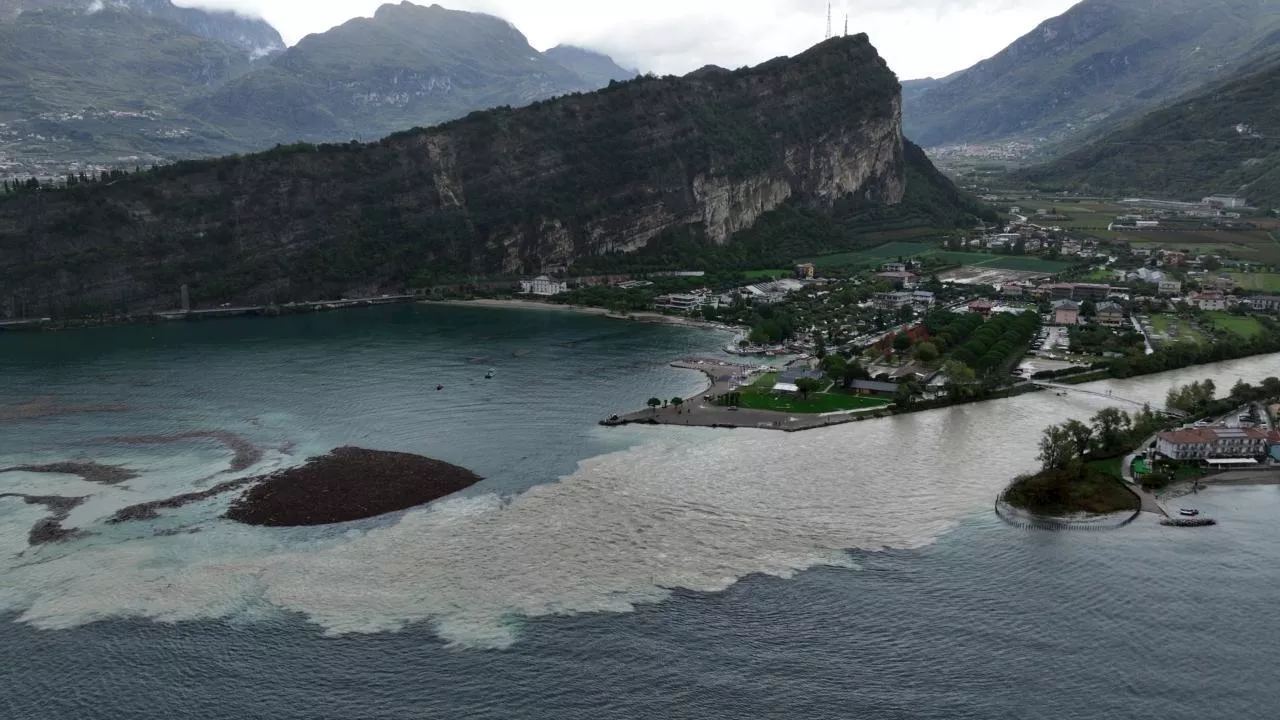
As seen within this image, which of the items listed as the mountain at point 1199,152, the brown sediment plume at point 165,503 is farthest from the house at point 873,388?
the mountain at point 1199,152

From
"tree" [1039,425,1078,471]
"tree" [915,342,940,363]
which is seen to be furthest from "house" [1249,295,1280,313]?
"tree" [1039,425,1078,471]

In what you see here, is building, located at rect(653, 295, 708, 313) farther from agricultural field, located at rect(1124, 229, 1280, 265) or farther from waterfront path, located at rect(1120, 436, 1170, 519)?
agricultural field, located at rect(1124, 229, 1280, 265)

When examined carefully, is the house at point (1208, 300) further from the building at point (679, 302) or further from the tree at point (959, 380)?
the building at point (679, 302)

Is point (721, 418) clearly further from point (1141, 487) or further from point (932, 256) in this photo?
point (932, 256)

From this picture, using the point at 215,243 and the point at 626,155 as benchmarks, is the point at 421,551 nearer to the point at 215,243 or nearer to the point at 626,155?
the point at 215,243

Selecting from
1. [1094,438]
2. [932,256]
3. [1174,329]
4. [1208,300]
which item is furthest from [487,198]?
[1094,438]

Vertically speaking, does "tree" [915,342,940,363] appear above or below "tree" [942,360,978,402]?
above

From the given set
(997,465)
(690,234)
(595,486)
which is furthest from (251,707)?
(690,234)

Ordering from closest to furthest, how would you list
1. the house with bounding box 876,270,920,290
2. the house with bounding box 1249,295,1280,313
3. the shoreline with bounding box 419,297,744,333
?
the house with bounding box 1249,295,1280,313
the shoreline with bounding box 419,297,744,333
the house with bounding box 876,270,920,290
